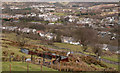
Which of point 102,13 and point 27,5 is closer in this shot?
point 102,13

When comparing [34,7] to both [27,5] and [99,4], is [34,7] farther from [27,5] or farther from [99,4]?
[99,4]

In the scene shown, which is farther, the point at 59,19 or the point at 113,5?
the point at 113,5

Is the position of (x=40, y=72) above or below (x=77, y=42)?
above

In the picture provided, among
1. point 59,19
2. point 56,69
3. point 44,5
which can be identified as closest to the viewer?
point 56,69

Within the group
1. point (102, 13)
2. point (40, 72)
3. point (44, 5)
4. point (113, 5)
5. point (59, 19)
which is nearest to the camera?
point (40, 72)

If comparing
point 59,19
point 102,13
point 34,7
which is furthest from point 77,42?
point 34,7

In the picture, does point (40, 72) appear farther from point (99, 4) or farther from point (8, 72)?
point (99, 4)

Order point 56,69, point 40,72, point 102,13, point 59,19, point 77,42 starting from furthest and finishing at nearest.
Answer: point 102,13, point 59,19, point 77,42, point 56,69, point 40,72

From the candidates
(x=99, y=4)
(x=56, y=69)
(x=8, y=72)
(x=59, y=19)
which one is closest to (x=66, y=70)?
(x=56, y=69)

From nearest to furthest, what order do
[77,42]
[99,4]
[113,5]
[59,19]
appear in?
[77,42], [59,19], [113,5], [99,4]
